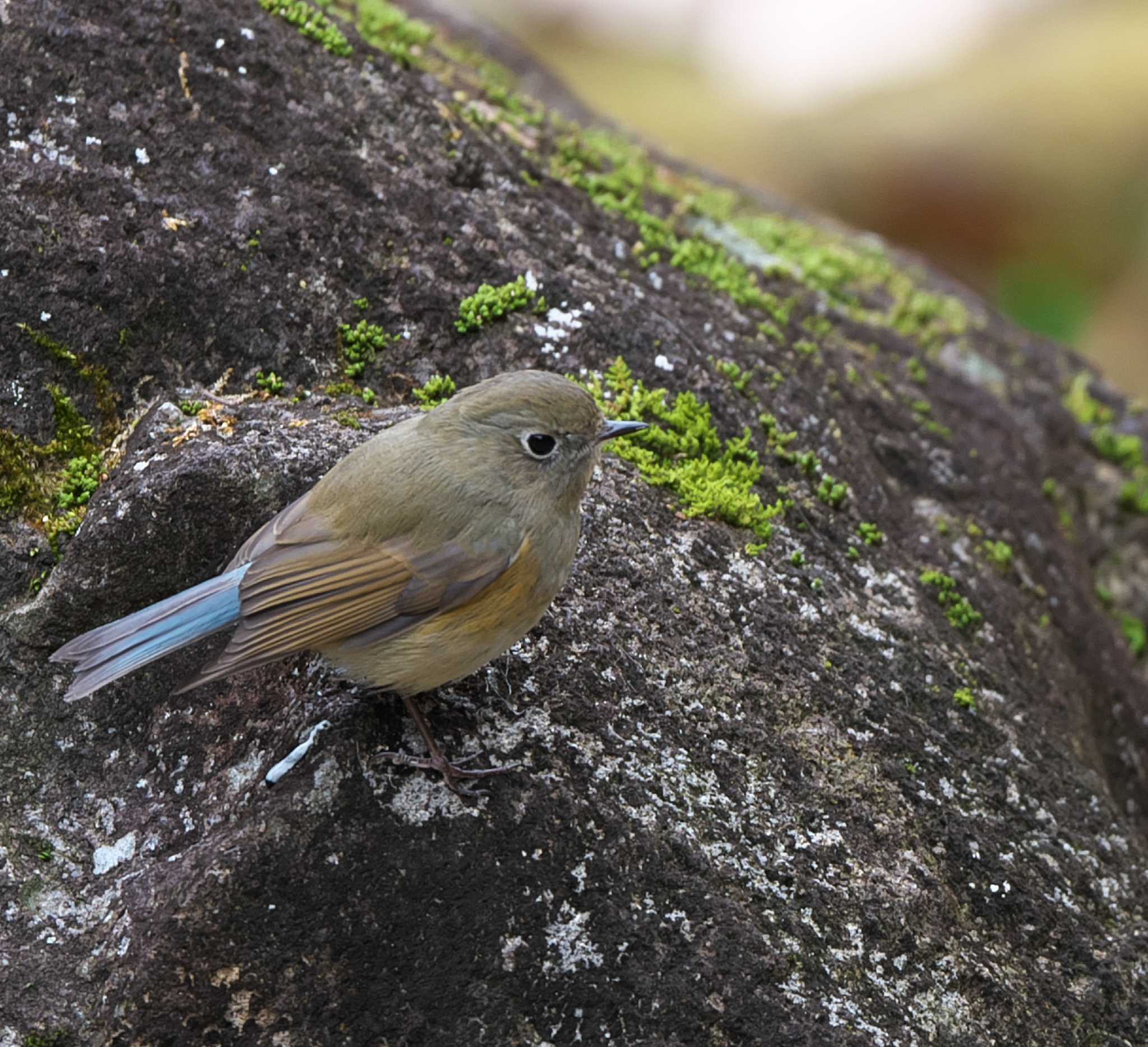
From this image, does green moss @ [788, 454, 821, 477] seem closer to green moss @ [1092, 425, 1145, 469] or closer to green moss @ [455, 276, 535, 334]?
green moss @ [455, 276, 535, 334]

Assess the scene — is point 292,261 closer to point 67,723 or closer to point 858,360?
point 67,723

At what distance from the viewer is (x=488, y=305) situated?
15.3 feet

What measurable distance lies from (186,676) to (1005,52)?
13936mm

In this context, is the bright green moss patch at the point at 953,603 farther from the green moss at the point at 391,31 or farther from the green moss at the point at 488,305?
the green moss at the point at 391,31

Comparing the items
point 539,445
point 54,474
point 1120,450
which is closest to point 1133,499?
point 1120,450

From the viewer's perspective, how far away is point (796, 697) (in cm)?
395

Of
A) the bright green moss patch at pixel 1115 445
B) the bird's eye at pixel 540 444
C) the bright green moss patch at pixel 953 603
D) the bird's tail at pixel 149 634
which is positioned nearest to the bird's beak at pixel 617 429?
the bird's eye at pixel 540 444

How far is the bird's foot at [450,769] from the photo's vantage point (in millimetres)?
3338

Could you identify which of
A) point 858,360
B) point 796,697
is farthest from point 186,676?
point 858,360

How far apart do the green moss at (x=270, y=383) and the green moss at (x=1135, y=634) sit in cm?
446

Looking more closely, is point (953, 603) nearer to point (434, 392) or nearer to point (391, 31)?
point (434, 392)

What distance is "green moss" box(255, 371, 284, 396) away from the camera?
14.2 feet

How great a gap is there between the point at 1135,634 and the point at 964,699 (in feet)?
8.16

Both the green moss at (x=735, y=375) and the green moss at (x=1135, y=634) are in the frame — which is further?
the green moss at (x=1135, y=634)
